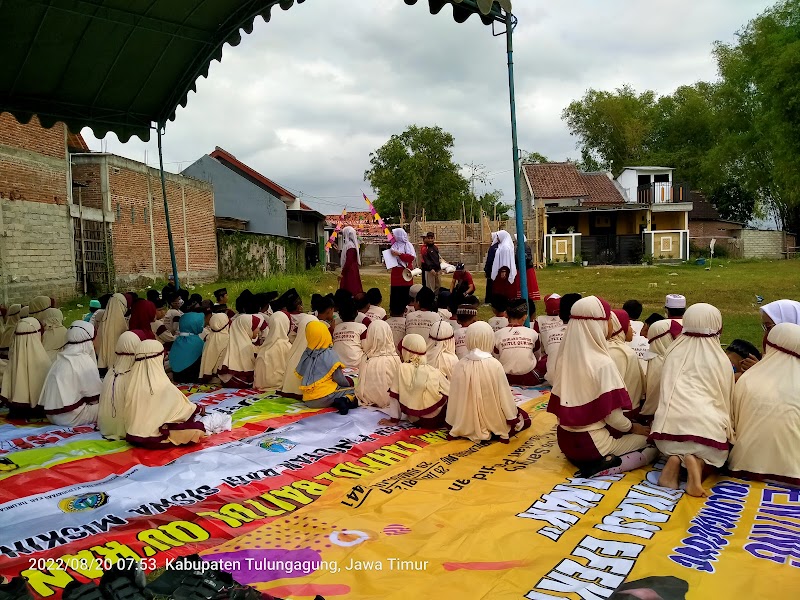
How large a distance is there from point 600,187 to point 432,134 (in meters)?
11.7

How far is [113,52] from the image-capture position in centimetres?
809

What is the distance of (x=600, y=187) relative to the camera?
107ft

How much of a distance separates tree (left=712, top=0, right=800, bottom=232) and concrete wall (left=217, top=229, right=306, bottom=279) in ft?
60.8

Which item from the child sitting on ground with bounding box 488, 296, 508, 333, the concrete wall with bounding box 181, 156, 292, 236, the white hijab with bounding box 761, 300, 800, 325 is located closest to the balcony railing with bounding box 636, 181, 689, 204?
the concrete wall with bounding box 181, 156, 292, 236

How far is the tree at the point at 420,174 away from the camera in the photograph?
39.1 metres

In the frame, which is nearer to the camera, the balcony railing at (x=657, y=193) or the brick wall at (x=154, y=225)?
the brick wall at (x=154, y=225)

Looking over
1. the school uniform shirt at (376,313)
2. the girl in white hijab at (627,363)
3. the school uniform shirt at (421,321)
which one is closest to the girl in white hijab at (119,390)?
the school uniform shirt at (421,321)

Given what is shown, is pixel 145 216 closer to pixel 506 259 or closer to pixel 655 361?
pixel 506 259

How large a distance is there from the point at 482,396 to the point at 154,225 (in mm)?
16596

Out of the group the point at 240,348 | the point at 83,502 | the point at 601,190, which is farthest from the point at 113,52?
the point at 601,190

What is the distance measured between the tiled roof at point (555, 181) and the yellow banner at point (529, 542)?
1127 inches

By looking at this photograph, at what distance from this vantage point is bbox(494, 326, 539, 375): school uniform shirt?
6703mm

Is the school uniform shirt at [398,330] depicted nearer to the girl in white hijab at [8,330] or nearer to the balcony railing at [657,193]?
the girl in white hijab at [8,330]

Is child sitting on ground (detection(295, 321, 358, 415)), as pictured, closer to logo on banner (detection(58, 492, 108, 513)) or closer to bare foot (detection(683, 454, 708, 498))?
logo on banner (detection(58, 492, 108, 513))
